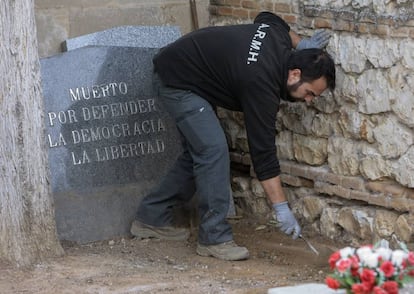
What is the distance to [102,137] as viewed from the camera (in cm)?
703

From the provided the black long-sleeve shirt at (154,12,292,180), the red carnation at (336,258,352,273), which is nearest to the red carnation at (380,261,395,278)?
the red carnation at (336,258,352,273)

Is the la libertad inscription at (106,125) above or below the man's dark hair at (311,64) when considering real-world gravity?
below

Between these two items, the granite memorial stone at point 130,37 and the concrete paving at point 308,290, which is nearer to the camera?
the concrete paving at point 308,290

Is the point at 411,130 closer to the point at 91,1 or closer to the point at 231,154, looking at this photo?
the point at 231,154

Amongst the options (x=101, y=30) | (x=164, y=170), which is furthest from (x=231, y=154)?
(x=101, y=30)

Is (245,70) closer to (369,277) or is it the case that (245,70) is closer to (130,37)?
(130,37)

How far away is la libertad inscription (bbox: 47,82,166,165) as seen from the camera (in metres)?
6.91

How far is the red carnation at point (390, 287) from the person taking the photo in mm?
4109

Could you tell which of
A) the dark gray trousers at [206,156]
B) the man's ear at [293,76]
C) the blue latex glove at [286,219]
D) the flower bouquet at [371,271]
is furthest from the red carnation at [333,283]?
the dark gray trousers at [206,156]

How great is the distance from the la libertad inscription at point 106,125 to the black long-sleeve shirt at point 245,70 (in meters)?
0.56

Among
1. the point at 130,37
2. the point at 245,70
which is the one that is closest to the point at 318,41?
the point at 245,70

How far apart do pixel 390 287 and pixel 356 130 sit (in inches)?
92.4

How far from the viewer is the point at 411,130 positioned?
6.00 m

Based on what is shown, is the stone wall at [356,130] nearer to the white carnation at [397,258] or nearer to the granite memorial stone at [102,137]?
the granite memorial stone at [102,137]
